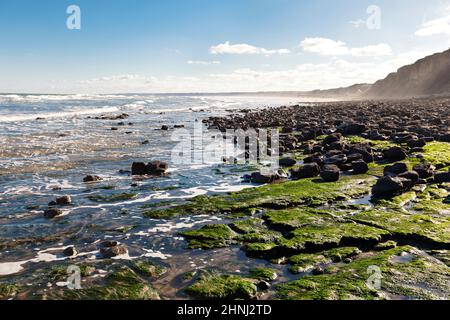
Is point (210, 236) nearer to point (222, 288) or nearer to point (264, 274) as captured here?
point (264, 274)

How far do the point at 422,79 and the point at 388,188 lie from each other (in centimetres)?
14846

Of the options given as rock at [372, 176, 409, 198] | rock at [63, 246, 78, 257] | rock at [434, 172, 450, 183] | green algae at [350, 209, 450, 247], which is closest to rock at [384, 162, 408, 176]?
rock at [434, 172, 450, 183]

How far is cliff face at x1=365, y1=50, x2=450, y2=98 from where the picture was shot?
4966 inches

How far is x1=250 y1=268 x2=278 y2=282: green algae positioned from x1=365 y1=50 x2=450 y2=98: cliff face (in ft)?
411

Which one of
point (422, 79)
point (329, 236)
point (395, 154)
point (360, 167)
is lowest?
point (329, 236)

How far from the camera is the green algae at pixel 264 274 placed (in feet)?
24.9

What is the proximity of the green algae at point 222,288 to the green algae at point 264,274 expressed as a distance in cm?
26

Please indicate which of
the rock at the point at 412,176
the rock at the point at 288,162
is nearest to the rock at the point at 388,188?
the rock at the point at 412,176

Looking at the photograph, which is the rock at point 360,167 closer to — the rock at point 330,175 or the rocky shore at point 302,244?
the rocky shore at point 302,244

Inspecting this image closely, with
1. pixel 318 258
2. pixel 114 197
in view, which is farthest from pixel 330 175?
pixel 114 197

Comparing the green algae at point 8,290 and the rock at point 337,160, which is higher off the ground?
the rock at point 337,160

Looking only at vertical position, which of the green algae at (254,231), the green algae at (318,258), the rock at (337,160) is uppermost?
the rock at (337,160)

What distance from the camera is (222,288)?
7.23 m
